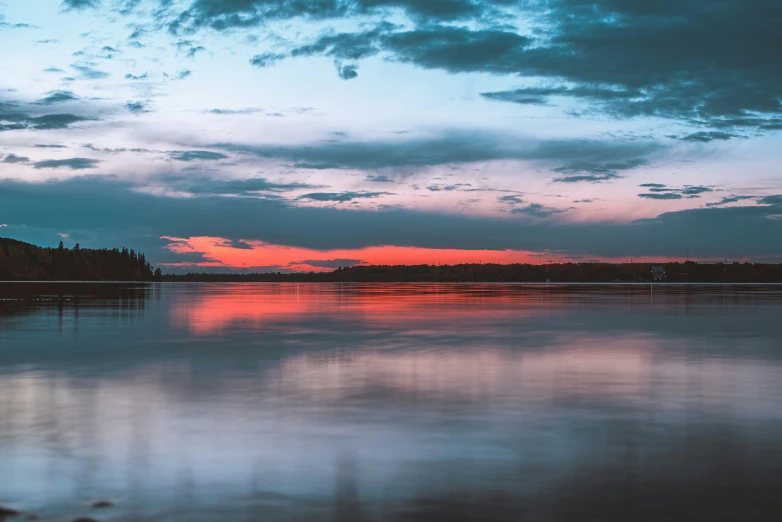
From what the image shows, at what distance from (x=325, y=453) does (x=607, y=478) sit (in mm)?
4150

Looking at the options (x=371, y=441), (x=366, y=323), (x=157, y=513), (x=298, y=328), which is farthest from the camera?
(x=366, y=323)

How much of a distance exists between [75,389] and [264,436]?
7.05m

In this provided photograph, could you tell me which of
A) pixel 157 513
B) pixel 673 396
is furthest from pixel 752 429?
pixel 157 513

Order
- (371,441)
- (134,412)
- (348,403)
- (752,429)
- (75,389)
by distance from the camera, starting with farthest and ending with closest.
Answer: (75,389), (348,403), (134,412), (752,429), (371,441)

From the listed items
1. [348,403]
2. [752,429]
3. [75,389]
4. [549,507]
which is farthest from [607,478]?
[75,389]

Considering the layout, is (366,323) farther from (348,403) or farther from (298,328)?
(348,403)

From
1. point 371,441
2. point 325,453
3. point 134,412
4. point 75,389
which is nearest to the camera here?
point 325,453

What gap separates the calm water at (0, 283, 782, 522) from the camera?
8289 millimetres

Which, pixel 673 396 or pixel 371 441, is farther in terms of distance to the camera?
pixel 673 396

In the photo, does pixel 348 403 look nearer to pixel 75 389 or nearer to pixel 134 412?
pixel 134 412

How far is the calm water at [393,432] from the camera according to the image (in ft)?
27.2

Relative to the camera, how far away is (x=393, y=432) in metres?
12.0

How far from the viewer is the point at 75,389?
1628cm

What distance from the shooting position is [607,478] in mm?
9227
